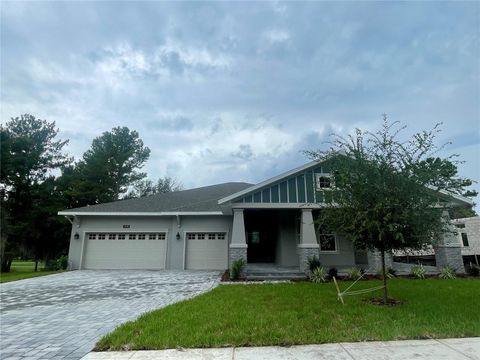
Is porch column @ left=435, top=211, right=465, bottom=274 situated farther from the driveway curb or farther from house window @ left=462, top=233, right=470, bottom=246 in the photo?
→ house window @ left=462, top=233, right=470, bottom=246

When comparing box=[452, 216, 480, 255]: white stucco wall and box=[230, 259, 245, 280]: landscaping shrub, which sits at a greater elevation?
box=[452, 216, 480, 255]: white stucco wall

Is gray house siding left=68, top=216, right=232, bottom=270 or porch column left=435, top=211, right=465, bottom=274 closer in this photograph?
porch column left=435, top=211, right=465, bottom=274

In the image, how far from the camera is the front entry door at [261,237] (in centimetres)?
1730

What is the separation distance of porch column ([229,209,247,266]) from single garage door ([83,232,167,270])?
571 centimetres

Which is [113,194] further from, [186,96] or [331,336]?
[331,336]

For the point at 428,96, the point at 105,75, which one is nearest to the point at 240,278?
the point at 105,75

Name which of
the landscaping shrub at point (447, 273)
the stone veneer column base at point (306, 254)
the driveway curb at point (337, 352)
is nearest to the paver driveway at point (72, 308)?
the driveway curb at point (337, 352)

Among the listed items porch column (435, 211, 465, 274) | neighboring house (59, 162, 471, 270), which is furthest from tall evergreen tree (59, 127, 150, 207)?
porch column (435, 211, 465, 274)

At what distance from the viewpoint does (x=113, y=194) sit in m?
31.3

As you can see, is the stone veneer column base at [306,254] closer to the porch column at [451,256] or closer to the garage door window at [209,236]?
the porch column at [451,256]

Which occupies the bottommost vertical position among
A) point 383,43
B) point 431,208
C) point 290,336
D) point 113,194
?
point 290,336

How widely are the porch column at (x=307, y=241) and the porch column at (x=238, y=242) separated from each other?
7.68ft

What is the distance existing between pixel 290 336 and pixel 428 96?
39.2ft

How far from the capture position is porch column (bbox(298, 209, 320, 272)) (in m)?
11.9
